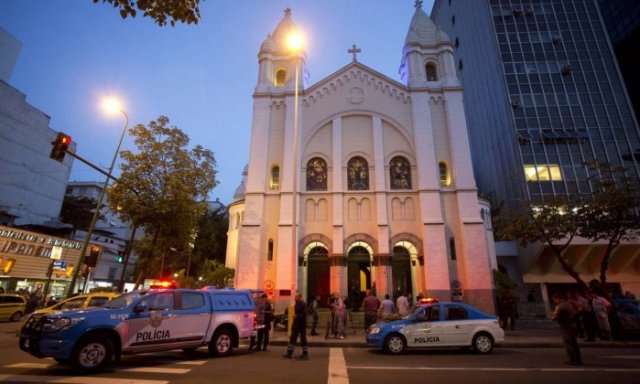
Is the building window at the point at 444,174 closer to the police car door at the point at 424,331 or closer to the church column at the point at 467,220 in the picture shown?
the church column at the point at 467,220

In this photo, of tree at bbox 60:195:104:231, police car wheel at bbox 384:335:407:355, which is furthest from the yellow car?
tree at bbox 60:195:104:231

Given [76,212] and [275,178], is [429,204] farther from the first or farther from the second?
[76,212]

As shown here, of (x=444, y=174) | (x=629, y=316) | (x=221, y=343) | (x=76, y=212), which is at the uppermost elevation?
(x=76, y=212)

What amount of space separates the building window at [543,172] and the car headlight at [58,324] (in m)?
36.5

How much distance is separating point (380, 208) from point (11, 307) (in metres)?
22.5

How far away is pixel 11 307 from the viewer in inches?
750

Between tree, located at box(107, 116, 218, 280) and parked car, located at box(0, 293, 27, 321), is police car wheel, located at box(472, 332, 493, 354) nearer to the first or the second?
tree, located at box(107, 116, 218, 280)

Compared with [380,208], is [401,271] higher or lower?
lower

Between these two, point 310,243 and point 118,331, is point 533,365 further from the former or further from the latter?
point 310,243

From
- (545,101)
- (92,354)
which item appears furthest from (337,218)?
(545,101)

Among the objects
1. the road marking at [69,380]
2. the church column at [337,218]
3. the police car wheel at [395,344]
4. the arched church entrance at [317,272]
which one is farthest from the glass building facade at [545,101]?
the road marking at [69,380]

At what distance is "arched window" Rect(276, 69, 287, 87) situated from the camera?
25.6 meters

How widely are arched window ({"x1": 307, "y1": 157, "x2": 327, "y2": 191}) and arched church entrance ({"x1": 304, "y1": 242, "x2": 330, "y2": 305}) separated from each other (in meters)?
3.90

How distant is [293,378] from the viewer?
653cm
